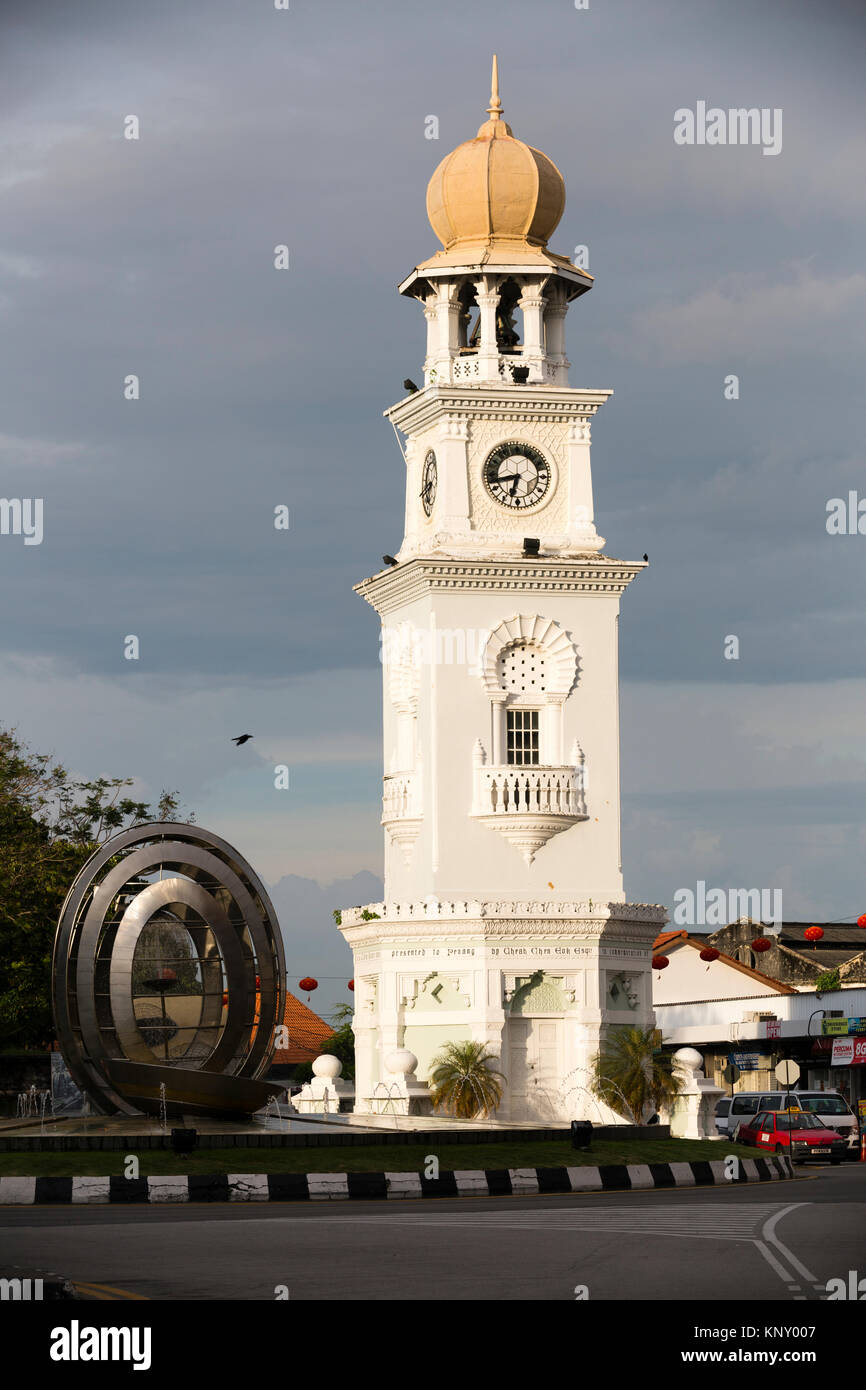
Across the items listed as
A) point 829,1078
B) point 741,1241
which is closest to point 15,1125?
point 741,1241

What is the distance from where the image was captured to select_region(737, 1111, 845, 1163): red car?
45.1 meters

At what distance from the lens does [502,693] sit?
191 ft

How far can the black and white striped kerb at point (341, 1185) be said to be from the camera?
96.3ft

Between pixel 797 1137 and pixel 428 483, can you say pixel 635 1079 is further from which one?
pixel 428 483

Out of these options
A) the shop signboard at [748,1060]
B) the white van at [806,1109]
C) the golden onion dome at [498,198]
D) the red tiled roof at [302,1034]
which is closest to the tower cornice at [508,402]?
the golden onion dome at [498,198]

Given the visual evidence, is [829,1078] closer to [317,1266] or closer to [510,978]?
[510,978]

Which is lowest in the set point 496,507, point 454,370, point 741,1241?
point 741,1241

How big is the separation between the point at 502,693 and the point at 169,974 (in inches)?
912

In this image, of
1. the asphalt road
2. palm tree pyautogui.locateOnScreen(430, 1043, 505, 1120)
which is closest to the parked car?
palm tree pyautogui.locateOnScreen(430, 1043, 505, 1120)

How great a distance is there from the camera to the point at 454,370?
196 ft

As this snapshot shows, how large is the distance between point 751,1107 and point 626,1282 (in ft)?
127

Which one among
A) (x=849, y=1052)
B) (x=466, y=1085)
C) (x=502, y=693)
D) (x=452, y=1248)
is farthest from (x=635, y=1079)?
(x=452, y=1248)

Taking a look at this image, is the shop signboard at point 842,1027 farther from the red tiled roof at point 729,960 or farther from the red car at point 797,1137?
the red car at point 797,1137

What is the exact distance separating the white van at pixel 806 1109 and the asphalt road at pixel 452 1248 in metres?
21.7
